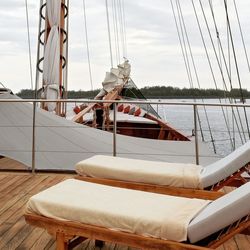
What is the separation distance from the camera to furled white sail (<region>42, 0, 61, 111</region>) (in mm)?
5070

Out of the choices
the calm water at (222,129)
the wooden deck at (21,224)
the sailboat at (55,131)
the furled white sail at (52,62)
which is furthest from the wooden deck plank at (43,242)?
the furled white sail at (52,62)

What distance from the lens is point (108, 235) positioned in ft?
5.19

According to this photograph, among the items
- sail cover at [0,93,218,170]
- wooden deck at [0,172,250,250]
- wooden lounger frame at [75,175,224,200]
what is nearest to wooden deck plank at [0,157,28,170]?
sail cover at [0,93,218,170]

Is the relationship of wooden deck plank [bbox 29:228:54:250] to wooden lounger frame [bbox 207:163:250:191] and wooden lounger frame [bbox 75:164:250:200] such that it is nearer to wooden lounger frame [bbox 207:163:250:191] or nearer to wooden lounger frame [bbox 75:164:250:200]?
wooden lounger frame [bbox 75:164:250:200]

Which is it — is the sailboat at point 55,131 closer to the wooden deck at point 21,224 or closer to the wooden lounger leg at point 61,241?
the wooden deck at point 21,224

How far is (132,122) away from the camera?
782cm

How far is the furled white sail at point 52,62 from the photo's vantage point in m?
5.07

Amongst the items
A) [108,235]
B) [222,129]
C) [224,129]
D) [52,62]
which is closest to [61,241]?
[108,235]

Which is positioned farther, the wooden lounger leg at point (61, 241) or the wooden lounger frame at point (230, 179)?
the wooden lounger frame at point (230, 179)

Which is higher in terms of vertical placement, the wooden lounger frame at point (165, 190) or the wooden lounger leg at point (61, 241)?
the wooden lounger frame at point (165, 190)

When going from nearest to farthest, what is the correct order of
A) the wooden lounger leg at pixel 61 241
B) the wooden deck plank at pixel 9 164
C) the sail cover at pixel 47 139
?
the wooden lounger leg at pixel 61 241, the sail cover at pixel 47 139, the wooden deck plank at pixel 9 164

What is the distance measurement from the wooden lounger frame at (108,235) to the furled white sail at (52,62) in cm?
346

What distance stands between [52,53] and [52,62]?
0.13 metres

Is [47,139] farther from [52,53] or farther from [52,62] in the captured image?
[52,53]
